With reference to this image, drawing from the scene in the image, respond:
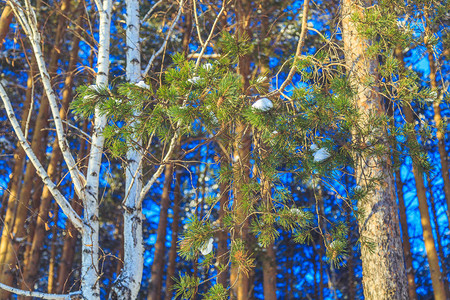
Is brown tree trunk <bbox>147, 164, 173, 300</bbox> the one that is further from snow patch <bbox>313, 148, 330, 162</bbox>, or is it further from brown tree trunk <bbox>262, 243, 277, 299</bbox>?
snow patch <bbox>313, 148, 330, 162</bbox>

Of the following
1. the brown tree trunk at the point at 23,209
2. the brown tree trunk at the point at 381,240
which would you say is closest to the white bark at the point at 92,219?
the brown tree trunk at the point at 381,240

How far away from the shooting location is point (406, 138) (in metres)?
3.44

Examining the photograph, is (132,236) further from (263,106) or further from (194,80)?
(263,106)

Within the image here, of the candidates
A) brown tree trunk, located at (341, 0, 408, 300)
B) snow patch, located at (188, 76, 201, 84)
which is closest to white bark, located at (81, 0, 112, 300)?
snow patch, located at (188, 76, 201, 84)

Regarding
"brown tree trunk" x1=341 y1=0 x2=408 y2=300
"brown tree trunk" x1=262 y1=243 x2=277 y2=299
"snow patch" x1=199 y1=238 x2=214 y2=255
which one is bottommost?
"snow patch" x1=199 y1=238 x2=214 y2=255

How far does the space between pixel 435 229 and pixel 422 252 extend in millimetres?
1213

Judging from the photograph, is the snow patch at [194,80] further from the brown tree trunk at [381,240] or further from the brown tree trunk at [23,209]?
the brown tree trunk at [23,209]

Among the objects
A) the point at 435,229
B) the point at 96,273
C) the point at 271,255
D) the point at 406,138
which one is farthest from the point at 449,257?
the point at 96,273

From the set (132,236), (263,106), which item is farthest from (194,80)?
(132,236)

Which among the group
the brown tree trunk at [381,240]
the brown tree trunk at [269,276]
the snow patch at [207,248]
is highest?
the brown tree trunk at [269,276]

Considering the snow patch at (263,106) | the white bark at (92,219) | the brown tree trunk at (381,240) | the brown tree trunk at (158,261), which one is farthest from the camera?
the brown tree trunk at (158,261)

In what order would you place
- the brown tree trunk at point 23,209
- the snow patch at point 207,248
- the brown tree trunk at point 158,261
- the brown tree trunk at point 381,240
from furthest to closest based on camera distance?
1. the brown tree trunk at point 158,261
2. the brown tree trunk at point 23,209
3. the brown tree trunk at point 381,240
4. the snow patch at point 207,248

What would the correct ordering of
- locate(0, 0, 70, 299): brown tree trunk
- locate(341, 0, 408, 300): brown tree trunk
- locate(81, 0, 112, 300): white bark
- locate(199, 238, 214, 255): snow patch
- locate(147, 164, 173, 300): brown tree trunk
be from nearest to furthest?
1. locate(199, 238, 214, 255): snow patch
2. locate(81, 0, 112, 300): white bark
3. locate(341, 0, 408, 300): brown tree trunk
4. locate(0, 0, 70, 299): brown tree trunk
5. locate(147, 164, 173, 300): brown tree trunk

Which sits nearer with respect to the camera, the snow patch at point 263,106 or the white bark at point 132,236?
the snow patch at point 263,106
